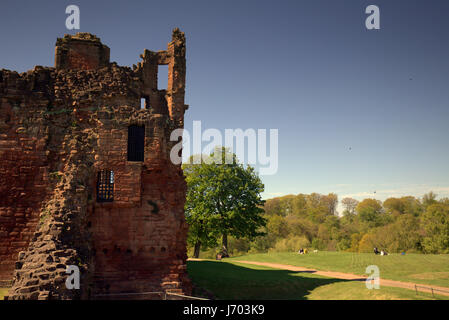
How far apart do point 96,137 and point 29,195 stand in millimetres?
3481

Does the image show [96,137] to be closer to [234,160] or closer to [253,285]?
[253,285]

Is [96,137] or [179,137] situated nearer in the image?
[96,137]

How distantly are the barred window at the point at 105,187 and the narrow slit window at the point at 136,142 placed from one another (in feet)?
4.27

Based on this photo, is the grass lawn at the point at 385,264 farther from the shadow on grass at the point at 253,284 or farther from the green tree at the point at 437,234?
the green tree at the point at 437,234

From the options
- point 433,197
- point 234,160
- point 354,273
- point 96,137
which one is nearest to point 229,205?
point 234,160

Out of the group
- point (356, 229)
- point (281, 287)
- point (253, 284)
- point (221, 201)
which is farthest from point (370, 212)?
point (253, 284)

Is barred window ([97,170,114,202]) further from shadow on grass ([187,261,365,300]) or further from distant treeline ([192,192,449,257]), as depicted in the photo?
distant treeline ([192,192,449,257])

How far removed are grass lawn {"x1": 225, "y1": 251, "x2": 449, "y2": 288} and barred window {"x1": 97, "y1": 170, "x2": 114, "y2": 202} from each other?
1978 centimetres

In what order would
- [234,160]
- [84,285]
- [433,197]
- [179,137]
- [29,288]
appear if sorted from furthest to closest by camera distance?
[433,197]
[234,160]
[179,137]
[84,285]
[29,288]

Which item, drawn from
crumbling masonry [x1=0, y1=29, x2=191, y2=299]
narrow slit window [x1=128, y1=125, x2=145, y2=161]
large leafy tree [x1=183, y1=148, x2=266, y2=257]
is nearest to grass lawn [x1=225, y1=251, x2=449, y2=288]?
large leafy tree [x1=183, y1=148, x2=266, y2=257]

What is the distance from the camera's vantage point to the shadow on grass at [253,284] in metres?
17.5

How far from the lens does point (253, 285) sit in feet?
61.2

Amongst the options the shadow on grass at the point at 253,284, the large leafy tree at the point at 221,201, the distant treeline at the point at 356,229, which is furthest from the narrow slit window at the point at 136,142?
the distant treeline at the point at 356,229

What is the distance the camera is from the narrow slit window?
1391 cm
